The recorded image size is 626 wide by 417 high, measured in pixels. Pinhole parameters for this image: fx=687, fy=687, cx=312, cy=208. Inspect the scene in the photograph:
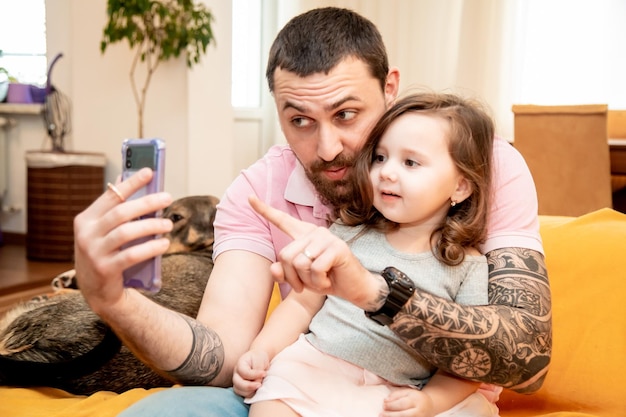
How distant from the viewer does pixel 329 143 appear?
1547 millimetres

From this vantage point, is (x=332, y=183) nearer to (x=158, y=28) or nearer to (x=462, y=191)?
(x=462, y=191)

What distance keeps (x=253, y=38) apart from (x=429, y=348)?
18.1ft

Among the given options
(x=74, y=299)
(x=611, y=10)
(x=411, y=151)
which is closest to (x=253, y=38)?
(x=611, y=10)

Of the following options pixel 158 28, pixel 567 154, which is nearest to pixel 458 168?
pixel 567 154

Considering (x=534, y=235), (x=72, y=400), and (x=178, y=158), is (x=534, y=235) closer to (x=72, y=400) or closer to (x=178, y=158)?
(x=72, y=400)

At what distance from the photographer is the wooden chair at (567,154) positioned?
12.2 ft

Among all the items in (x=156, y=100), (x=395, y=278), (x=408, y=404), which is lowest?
(x=408, y=404)

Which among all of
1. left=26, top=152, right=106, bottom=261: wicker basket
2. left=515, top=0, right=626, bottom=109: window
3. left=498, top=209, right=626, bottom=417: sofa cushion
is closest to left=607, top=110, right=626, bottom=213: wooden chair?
left=515, top=0, right=626, bottom=109: window

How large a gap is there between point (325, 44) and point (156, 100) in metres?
3.79

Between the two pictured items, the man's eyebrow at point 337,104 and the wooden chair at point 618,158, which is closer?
the man's eyebrow at point 337,104

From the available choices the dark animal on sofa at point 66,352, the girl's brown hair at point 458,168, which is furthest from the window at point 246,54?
the girl's brown hair at point 458,168

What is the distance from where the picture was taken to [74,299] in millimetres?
1907

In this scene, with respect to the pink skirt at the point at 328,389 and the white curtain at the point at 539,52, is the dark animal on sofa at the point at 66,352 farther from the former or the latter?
the white curtain at the point at 539,52

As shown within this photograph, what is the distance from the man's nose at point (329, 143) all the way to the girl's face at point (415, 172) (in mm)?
205
